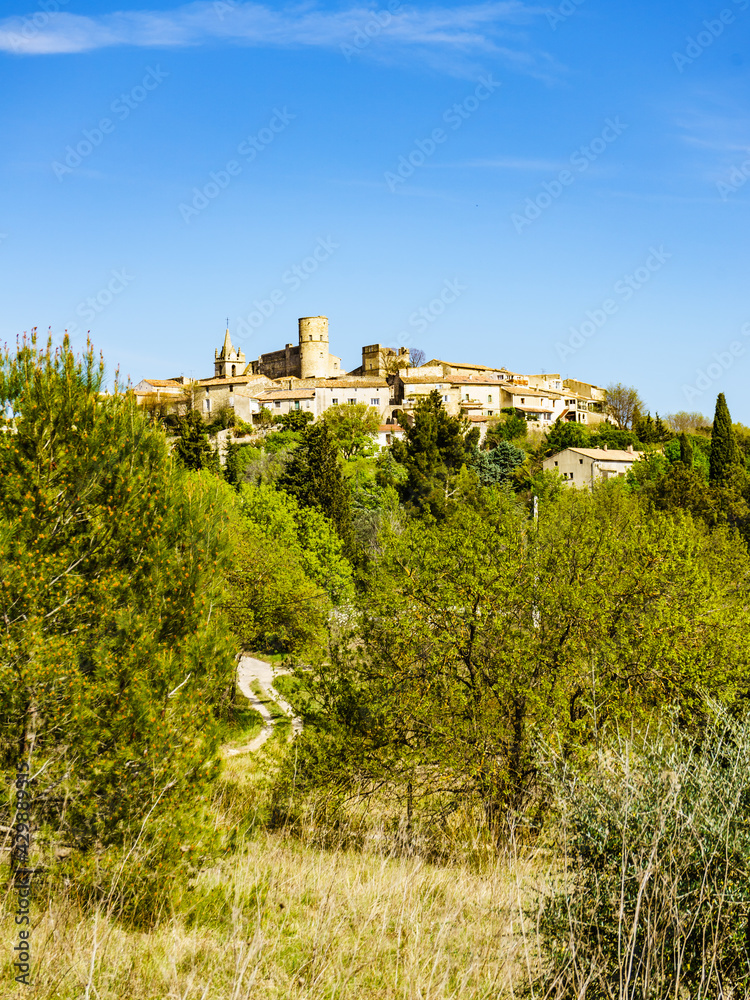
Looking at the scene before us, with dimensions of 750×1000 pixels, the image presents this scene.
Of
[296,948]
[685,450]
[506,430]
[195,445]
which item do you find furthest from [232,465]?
[296,948]

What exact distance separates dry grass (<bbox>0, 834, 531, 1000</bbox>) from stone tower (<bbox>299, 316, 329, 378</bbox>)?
302ft

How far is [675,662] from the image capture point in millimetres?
11805

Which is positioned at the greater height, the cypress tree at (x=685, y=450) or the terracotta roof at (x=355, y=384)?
the terracotta roof at (x=355, y=384)

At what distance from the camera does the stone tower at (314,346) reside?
313 feet

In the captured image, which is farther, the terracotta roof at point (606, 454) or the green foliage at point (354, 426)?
the green foliage at point (354, 426)

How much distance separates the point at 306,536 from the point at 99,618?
2745cm

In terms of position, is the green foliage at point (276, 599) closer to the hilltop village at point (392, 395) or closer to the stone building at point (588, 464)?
the stone building at point (588, 464)

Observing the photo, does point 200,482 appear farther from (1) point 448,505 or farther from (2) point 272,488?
(1) point 448,505

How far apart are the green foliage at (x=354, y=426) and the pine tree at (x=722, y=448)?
81.3 feet

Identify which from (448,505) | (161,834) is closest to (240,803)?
(161,834)

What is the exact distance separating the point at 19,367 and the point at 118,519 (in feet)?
5.29

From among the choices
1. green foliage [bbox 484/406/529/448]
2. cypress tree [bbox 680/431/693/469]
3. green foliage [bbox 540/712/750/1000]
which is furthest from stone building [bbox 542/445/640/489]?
green foliage [bbox 540/712/750/1000]

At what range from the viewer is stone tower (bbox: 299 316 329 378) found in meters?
95.4

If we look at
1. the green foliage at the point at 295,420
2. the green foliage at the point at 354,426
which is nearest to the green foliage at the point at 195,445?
the green foliage at the point at 295,420
